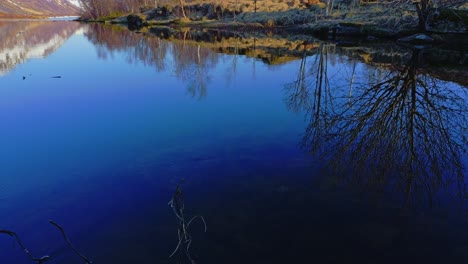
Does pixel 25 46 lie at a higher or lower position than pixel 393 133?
higher

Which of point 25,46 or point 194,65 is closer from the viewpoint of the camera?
point 194,65

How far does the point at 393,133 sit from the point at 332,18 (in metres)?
38.6

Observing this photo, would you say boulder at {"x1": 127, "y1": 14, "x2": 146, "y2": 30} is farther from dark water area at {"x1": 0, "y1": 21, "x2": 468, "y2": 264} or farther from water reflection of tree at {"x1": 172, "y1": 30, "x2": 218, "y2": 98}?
dark water area at {"x1": 0, "y1": 21, "x2": 468, "y2": 264}

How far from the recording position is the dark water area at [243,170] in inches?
197

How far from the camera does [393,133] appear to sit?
886 centimetres

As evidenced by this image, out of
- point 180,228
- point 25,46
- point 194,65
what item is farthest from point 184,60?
point 25,46

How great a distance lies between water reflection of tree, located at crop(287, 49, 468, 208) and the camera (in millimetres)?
6863

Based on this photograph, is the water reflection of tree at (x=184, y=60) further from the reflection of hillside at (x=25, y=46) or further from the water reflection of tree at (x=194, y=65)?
the reflection of hillside at (x=25, y=46)

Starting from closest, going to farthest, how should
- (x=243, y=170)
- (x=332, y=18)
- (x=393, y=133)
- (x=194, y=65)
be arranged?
(x=243, y=170) → (x=393, y=133) → (x=194, y=65) → (x=332, y=18)

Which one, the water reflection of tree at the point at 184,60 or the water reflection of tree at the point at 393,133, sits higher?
the water reflection of tree at the point at 184,60

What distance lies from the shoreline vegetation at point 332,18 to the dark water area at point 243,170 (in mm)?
16064

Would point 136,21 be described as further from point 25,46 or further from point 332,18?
point 332,18

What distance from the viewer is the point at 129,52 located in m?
28.7

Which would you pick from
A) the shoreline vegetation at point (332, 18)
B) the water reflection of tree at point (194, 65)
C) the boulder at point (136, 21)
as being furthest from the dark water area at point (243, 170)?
the boulder at point (136, 21)
